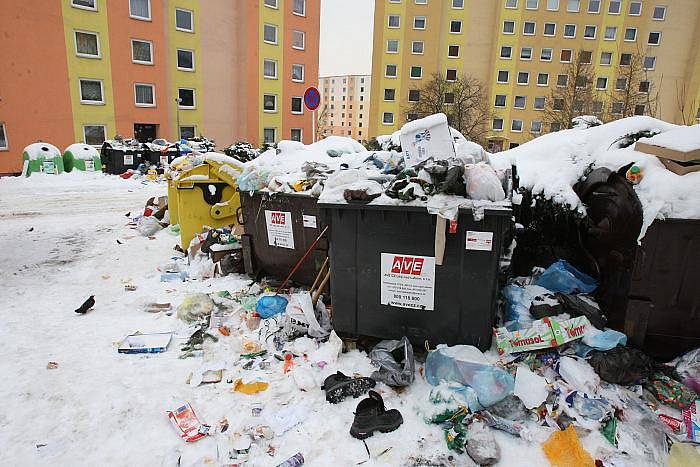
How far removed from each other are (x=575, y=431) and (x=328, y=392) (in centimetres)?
148

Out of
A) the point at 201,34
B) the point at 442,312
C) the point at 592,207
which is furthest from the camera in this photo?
the point at 201,34

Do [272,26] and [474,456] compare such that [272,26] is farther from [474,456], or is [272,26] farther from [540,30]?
[474,456]

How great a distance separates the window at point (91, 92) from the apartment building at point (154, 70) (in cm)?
5

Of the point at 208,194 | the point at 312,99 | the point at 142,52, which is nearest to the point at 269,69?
the point at 142,52

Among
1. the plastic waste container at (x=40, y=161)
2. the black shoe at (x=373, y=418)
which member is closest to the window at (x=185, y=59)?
the plastic waste container at (x=40, y=161)

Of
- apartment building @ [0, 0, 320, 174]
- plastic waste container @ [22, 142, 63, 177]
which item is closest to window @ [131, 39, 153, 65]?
apartment building @ [0, 0, 320, 174]

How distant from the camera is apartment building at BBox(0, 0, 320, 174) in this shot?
1981 centimetres

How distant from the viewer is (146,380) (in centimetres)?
288

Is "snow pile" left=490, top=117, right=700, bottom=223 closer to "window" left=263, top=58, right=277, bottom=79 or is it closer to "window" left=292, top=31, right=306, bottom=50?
"window" left=263, top=58, right=277, bottom=79

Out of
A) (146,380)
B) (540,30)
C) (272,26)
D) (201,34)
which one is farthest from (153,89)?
(540,30)

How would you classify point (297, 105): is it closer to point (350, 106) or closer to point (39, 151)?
point (39, 151)

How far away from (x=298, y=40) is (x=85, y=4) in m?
13.7

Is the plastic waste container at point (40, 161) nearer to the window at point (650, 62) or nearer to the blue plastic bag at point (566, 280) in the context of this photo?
the blue plastic bag at point (566, 280)

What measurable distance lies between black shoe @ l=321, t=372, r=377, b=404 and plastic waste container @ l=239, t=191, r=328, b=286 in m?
1.49
